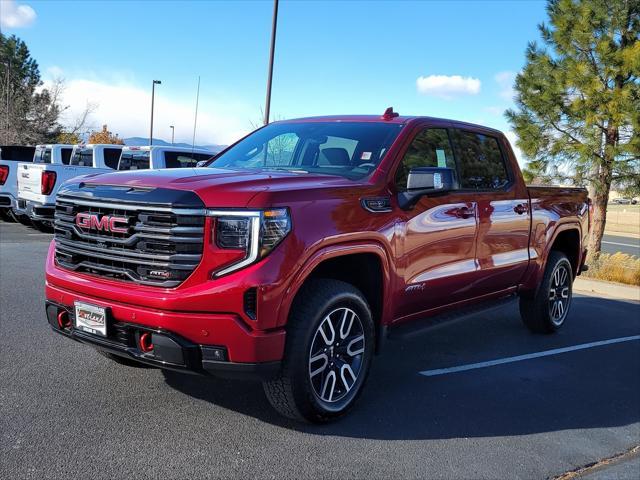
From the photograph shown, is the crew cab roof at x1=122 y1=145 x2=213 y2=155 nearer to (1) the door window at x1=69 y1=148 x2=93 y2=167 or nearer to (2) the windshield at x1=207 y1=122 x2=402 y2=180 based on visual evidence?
(1) the door window at x1=69 y1=148 x2=93 y2=167

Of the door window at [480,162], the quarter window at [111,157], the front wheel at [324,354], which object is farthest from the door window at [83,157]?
the front wheel at [324,354]

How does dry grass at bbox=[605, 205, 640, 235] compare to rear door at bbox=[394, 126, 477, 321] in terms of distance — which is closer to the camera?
rear door at bbox=[394, 126, 477, 321]

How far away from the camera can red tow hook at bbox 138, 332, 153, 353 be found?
3442 millimetres

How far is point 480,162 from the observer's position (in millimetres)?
5586

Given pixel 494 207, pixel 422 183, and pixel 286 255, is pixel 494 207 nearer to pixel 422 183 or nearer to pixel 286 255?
pixel 422 183

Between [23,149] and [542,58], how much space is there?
613 inches

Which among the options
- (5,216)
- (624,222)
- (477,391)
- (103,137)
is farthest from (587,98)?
(103,137)

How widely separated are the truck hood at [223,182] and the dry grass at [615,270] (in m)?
9.17

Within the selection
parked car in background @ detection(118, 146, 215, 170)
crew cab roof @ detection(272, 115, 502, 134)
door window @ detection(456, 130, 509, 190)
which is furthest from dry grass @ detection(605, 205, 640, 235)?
crew cab roof @ detection(272, 115, 502, 134)

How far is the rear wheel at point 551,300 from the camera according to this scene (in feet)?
21.6

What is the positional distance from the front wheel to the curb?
7.58 m

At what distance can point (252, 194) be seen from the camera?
11.2 feet

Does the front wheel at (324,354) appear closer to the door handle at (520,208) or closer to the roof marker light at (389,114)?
the roof marker light at (389,114)

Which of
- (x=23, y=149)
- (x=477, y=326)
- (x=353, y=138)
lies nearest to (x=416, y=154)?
(x=353, y=138)
